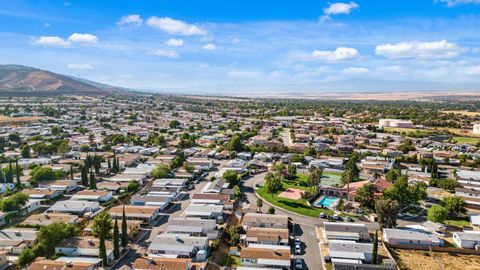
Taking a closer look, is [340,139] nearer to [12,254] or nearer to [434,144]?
[434,144]

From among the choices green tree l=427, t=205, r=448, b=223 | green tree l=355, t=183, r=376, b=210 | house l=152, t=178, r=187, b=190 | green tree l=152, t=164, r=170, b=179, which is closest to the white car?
green tree l=355, t=183, r=376, b=210

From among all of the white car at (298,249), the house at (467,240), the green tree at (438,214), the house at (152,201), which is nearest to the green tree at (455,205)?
the green tree at (438,214)

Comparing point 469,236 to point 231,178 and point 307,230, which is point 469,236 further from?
point 231,178

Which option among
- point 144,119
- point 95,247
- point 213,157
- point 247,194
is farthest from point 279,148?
point 144,119

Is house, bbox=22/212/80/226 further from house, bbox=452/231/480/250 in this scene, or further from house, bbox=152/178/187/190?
house, bbox=452/231/480/250

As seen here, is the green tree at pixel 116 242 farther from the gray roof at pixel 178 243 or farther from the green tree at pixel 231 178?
the green tree at pixel 231 178

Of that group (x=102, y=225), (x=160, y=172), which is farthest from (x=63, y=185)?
(x=102, y=225)
